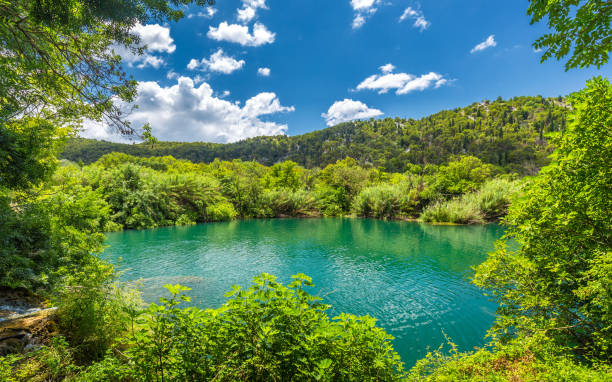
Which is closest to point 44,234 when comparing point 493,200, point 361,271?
point 361,271

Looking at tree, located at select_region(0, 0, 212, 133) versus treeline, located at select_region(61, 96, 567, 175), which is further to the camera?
treeline, located at select_region(61, 96, 567, 175)

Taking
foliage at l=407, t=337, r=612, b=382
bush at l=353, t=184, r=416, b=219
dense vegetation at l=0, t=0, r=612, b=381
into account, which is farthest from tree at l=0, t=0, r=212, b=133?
bush at l=353, t=184, r=416, b=219

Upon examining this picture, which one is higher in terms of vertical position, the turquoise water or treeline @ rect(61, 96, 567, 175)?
treeline @ rect(61, 96, 567, 175)

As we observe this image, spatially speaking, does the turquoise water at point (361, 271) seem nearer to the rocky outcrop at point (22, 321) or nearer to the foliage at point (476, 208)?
the rocky outcrop at point (22, 321)

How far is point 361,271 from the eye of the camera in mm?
12062

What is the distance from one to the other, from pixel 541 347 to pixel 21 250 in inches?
397

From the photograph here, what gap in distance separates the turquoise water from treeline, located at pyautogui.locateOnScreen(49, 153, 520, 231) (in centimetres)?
895

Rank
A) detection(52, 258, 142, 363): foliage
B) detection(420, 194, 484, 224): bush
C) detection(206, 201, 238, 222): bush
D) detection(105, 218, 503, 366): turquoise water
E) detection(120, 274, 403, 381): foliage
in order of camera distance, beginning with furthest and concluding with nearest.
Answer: detection(206, 201, 238, 222): bush
detection(420, 194, 484, 224): bush
detection(105, 218, 503, 366): turquoise water
detection(52, 258, 142, 363): foliage
detection(120, 274, 403, 381): foliage

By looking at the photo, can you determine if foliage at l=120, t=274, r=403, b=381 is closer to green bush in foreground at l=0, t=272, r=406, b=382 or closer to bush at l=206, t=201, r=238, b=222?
green bush in foreground at l=0, t=272, r=406, b=382

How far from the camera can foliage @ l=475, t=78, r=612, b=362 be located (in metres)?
3.66

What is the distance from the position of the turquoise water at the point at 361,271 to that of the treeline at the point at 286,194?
8946 mm

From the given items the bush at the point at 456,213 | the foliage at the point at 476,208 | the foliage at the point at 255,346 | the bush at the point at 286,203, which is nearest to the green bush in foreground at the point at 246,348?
the foliage at the point at 255,346

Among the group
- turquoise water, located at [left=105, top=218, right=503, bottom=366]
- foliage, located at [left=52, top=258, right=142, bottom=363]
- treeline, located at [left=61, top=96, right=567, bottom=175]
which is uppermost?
treeline, located at [left=61, top=96, right=567, bottom=175]

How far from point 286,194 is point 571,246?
37.0 metres
